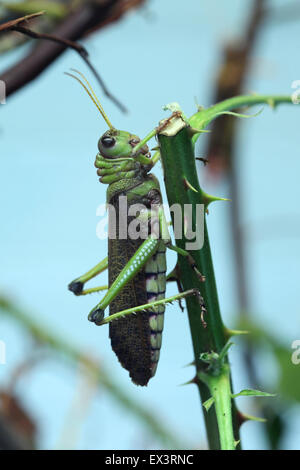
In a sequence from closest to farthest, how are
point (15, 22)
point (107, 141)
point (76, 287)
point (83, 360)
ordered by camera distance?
point (15, 22), point (107, 141), point (76, 287), point (83, 360)

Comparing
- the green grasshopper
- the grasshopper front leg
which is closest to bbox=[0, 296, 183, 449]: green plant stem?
the grasshopper front leg

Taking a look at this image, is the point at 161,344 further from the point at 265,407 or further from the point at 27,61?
the point at 265,407

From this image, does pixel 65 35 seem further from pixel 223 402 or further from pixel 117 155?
pixel 223 402

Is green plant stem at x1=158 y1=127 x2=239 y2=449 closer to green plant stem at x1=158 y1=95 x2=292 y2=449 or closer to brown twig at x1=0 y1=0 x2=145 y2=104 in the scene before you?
green plant stem at x1=158 y1=95 x2=292 y2=449

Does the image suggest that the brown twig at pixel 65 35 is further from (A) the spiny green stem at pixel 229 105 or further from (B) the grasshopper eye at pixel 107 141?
(A) the spiny green stem at pixel 229 105

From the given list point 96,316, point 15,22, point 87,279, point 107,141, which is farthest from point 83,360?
point 15,22

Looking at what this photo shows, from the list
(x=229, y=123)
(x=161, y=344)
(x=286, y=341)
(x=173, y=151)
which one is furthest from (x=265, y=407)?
(x=229, y=123)
